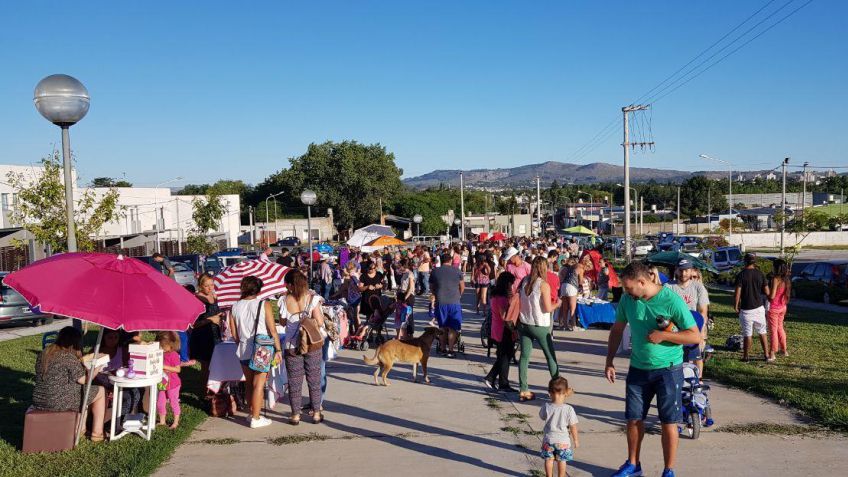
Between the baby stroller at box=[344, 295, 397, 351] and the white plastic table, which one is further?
the baby stroller at box=[344, 295, 397, 351]

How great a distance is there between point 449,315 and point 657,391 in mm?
6337

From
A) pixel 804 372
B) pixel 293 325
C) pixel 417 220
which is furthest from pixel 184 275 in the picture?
pixel 417 220

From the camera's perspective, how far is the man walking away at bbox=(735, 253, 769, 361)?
10.3 m

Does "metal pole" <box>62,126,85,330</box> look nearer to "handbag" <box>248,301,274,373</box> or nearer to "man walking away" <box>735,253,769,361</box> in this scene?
"handbag" <box>248,301,274,373</box>

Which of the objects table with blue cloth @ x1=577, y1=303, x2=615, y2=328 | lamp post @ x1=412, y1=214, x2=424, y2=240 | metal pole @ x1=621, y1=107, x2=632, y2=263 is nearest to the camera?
table with blue cloth @ x1=577, y1=303, x2=615, y2=328

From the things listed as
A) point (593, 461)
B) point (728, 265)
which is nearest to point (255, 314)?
point (593, 461)

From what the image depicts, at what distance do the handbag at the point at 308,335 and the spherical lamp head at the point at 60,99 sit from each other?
3.26 metres

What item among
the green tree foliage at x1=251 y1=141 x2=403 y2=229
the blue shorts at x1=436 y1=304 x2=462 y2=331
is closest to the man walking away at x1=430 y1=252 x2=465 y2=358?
the blue shorts at x1=436 y1=304 x2=462 y2=331

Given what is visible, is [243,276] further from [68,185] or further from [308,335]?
[68,185]

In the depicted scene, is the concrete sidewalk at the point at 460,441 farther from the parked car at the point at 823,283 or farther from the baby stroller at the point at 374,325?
the parked car at the point at 823,283

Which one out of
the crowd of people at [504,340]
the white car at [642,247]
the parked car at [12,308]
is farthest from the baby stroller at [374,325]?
the white car at [642,247]

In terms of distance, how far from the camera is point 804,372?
9.83 m

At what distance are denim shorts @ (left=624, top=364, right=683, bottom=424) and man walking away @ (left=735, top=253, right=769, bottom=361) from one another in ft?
17.6

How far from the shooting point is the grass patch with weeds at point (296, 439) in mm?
6957
